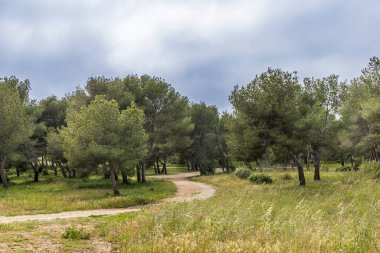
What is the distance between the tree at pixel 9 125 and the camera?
129ft

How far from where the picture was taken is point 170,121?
162ft

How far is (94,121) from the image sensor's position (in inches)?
1228

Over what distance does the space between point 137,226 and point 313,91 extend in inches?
1388

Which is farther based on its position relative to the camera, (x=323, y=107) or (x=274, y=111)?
(x=323, y=107)

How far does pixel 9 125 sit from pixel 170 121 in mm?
20839

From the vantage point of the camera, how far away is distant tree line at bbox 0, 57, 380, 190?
30047 millimetres

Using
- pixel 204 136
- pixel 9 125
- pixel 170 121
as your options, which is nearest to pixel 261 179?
pixel 170 121

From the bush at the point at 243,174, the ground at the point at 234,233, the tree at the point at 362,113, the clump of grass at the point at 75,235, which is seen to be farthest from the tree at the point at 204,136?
the clump of grass at the point at 75,235

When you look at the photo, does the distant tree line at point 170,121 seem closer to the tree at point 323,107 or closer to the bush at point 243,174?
the tree at point 323,107

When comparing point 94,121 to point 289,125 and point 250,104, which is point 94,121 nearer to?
point 250,104

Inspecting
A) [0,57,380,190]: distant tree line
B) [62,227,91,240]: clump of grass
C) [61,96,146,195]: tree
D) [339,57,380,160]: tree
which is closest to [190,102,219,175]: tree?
[0,57,380,190]: distant tree line

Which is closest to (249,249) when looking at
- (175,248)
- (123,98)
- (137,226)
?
(175,248)

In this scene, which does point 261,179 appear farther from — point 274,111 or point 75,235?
point 75,235

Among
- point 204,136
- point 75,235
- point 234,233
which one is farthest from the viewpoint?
point 204,136
